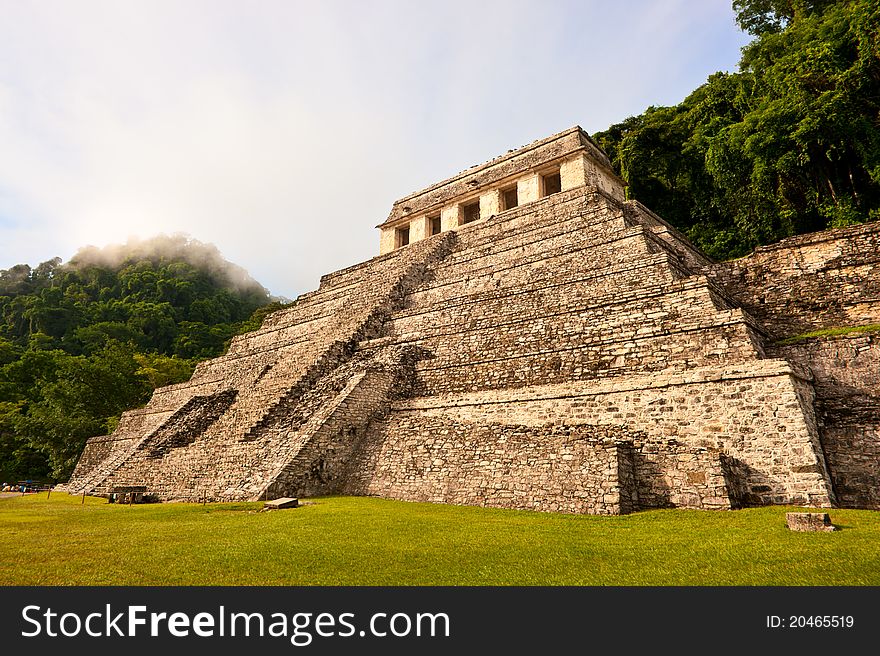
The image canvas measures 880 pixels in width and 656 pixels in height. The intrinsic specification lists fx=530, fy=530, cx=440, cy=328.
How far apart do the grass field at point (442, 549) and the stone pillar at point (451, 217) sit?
18835 mm

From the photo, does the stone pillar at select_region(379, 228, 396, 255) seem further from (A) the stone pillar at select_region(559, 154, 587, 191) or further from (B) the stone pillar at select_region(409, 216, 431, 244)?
(A) the stone pillar at select_region(559, 154, 587, 191)

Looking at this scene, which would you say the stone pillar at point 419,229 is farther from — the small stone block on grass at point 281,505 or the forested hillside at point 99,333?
the small stone block on grass at point 281,505

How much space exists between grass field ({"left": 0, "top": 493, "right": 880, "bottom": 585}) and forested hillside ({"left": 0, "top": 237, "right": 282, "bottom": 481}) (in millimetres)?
21119

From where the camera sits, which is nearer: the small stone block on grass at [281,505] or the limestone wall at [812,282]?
the small stone block on grass at [281,505]

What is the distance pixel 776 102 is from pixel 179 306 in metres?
54.4

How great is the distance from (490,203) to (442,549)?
20.5 meters

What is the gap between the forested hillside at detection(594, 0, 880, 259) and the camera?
52.2ft

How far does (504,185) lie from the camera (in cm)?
2405

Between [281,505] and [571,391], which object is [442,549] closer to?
[281,505]

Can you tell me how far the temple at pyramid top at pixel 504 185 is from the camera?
73.8 ft

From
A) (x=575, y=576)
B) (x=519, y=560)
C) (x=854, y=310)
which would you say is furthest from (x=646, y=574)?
(x=854, y=310)

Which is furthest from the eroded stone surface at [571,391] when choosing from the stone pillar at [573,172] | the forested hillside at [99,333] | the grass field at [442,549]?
the forested hillside at [99,333]

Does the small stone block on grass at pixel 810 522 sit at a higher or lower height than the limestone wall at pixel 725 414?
lower

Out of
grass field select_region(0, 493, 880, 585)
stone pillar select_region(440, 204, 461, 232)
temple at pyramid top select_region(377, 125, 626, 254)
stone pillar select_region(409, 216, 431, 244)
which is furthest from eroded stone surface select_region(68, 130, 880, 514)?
stone pillar select_region(409, 216, 431, 244)
